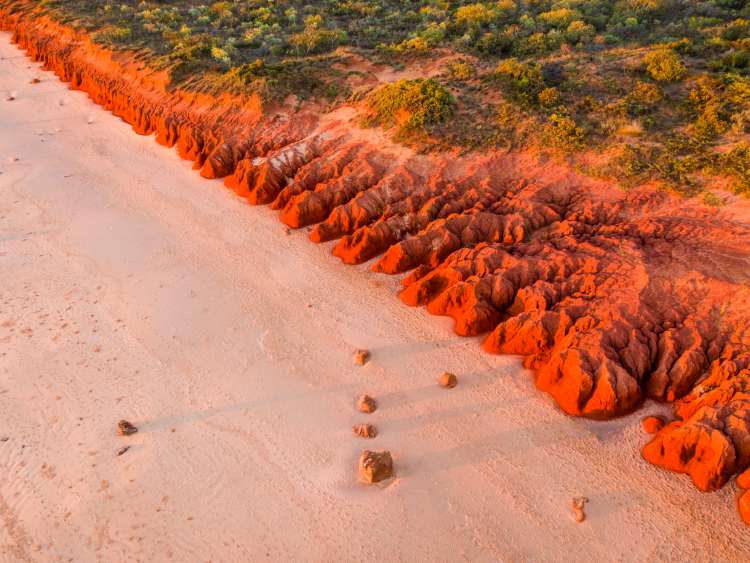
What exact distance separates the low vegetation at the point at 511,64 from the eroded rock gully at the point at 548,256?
4.78ft

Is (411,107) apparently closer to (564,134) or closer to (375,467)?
(564,134)

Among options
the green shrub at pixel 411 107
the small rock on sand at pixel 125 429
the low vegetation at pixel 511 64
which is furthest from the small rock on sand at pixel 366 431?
the green shrub at pixel 411 107

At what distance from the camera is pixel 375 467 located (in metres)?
11.2

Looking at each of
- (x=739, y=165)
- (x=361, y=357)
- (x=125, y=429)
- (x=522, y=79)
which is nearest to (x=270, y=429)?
(x=361, y=357)

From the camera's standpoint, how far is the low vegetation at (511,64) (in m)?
18.2

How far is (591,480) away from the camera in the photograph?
11.2 meters

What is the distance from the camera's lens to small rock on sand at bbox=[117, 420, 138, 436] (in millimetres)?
12258

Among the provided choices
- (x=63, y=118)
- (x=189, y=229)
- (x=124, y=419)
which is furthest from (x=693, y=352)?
(x=63, y=118)

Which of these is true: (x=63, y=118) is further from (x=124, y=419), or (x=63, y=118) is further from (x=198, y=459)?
(x=198, y=459)

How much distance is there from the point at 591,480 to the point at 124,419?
11.0 m

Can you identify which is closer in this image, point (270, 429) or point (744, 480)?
point (744, 480)

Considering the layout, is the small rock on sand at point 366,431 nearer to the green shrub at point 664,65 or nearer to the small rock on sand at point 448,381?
the small rock on sand at point 448,381

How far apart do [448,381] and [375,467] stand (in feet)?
10.3

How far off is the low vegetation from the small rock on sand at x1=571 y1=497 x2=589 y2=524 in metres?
10.7
